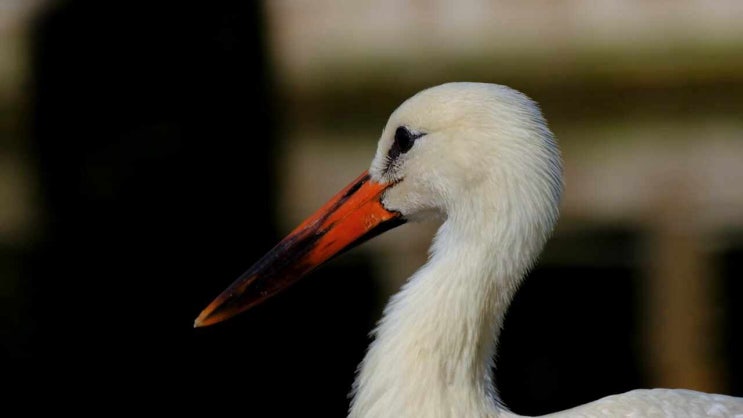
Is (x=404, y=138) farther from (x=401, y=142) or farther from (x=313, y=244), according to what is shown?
(x=313, y=244)

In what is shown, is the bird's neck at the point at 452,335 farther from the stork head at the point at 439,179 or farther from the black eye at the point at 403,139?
the black eye at the point at 403,139

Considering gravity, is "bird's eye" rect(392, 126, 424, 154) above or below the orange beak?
above

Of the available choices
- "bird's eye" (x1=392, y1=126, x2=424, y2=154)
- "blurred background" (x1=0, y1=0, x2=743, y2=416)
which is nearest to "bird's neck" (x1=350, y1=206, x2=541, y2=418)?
"bird's eye" (x1=392, y1=126, x2=424, y2=154)

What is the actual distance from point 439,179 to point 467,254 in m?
0.15

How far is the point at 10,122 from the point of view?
3973mm

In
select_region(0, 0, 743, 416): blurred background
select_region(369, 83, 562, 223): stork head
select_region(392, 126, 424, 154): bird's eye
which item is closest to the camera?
select_region(369, 83, 562, 223): stork head

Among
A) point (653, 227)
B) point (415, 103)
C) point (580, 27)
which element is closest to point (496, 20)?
point (580, 27)

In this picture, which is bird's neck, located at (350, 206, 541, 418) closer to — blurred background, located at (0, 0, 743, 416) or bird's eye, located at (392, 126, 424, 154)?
bird's eye, located at (392, 126, 424, 154)

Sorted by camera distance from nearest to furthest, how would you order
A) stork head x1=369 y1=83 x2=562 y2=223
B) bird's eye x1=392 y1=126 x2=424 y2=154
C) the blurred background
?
stork head x1=369 y1=83 x2=562 y2=223 → bird's eye x1=392 y1=126 x2=424 y2=154 → the blurred background

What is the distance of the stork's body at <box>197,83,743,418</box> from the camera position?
84.2 inches

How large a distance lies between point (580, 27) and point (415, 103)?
1.82 meters

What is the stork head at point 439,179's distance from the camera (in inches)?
84.2

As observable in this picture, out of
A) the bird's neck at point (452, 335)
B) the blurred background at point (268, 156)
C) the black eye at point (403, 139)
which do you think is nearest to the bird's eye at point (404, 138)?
the black eye at point (403, 139)

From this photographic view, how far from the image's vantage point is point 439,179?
2236mm
